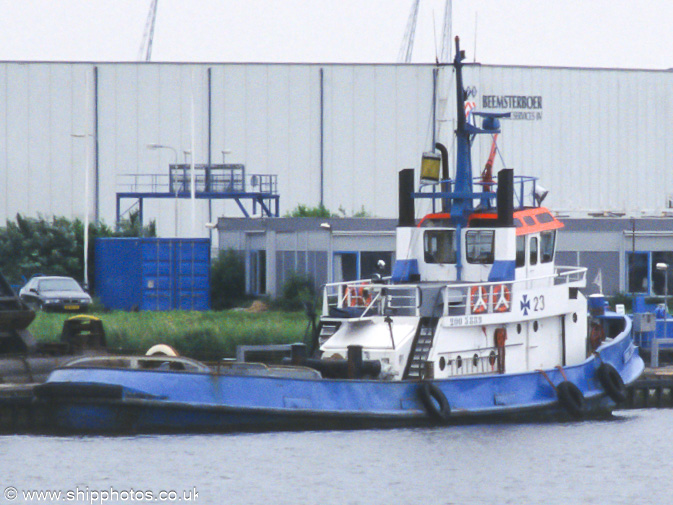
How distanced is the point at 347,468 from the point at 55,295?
76.0 ft

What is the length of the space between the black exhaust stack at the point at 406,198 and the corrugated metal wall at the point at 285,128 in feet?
100

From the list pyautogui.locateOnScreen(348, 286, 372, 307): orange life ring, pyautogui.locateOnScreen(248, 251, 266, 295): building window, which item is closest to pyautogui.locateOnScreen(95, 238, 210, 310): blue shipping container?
pyautogui.locateOnScreen(248, 251, 266, 295): building window

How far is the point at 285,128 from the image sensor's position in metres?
56.2

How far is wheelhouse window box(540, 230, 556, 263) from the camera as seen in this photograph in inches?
1024

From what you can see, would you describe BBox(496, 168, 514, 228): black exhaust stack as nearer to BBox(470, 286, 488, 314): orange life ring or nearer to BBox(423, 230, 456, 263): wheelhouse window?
BBox(423, 230, 456, 263): wheelhouse window

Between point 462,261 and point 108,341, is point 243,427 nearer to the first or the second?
point 462,261

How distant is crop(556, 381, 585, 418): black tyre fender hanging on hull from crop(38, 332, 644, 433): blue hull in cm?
122

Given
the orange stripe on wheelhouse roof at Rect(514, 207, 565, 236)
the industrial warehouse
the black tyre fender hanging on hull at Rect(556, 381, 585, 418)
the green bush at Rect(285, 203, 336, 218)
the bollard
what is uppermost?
the industrial warehouse

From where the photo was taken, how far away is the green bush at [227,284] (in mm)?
47031

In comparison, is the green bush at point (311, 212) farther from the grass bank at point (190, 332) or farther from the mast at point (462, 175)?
the mast at point (462, 175)

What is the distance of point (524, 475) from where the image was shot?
67.8ft

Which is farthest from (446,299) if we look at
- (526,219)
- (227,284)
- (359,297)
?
(227,284)

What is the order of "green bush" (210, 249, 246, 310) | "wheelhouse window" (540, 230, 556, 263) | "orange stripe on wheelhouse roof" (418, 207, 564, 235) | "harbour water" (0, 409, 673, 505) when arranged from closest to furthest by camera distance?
"harbour water" (0, 409, 673, 505)
"orange stripe on wheelhouse roof" (418, 207, 564, 235)
"wheelhouse window" (540, 230, 556, 263)
"green bush" (210, 249, 246, 310)

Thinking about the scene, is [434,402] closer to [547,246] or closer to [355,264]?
[547,246]
